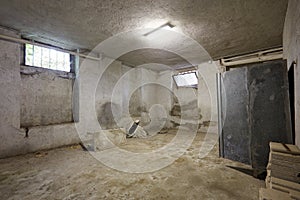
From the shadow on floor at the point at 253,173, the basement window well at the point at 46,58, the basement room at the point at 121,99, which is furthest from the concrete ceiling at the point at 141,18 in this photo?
the shadow on floor at the point at 253,173

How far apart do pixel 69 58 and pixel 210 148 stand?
14.1ft

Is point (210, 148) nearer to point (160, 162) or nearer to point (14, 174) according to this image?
point (160, 162)

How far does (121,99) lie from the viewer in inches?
205

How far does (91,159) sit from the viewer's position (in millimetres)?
2930

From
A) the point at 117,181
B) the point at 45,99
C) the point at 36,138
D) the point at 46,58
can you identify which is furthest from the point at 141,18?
the point at 36,138

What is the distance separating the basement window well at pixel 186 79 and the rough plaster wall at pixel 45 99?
415cm

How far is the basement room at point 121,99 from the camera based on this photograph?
6.29 ft

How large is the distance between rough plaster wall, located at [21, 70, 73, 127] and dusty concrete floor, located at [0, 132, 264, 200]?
99 centimetres

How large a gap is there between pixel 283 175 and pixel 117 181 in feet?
6.00

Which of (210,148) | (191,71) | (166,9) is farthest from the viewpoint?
(191,71)

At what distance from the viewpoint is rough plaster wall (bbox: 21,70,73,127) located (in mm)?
3448

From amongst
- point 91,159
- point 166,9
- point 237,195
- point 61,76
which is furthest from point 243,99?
point 61,76

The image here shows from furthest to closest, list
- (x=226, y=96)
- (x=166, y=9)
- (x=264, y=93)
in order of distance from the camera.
Result: (x=226, y=96) → (x=166, y=9) → (x=264, y=93)

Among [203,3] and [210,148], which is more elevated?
[203,3]
